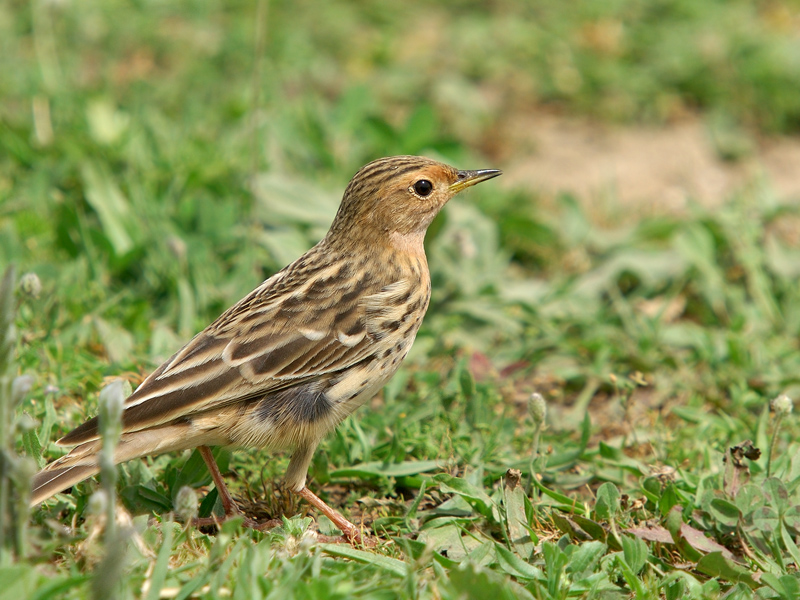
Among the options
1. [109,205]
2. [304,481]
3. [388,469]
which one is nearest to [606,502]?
[388,469]

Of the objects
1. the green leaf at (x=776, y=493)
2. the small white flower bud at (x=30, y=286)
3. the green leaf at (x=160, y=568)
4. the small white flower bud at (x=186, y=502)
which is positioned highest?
the small white flower bud at (x=30, y=286)

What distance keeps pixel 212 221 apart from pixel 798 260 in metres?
4.42

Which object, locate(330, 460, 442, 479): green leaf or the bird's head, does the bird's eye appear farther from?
locate(330, 460, 442, 479): green leaf

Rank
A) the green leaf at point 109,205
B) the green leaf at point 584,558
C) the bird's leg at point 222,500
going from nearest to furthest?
the green leaf at point 584,558 < the bird's leg at point 222,500 < the green leaf at point 109,205

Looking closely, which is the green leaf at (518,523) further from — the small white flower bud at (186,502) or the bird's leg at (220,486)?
the small white flower bud at (186,502)

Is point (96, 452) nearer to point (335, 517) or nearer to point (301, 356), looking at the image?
point (301, 356)

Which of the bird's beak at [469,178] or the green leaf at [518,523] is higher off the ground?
the bird's beak at [469,178]

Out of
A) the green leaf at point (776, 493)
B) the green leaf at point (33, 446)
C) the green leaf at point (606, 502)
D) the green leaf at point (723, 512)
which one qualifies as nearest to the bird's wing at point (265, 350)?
the green leaf at point (33, 446)

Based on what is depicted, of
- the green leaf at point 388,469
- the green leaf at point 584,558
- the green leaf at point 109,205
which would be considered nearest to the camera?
the green leaf at point 584,558

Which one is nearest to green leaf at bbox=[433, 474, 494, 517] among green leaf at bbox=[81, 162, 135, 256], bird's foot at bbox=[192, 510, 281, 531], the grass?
the grass

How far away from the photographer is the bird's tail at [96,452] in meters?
3.82

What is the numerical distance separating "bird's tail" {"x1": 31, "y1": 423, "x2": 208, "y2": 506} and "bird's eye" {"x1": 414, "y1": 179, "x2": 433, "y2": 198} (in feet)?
6.19

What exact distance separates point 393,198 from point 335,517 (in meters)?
1.80

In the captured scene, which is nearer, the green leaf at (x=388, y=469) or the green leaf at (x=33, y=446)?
the green leaf at (x=33, y=446)
